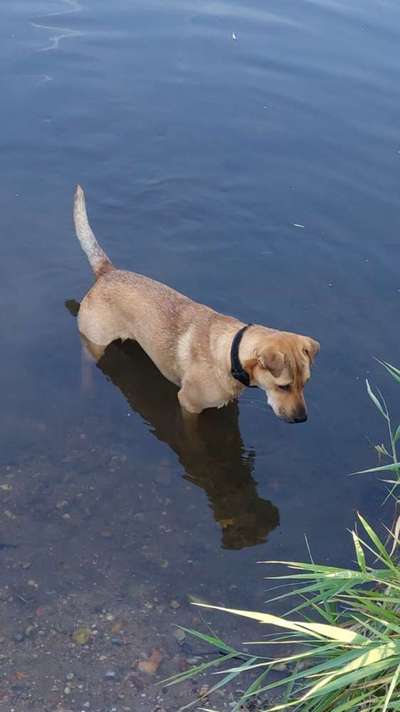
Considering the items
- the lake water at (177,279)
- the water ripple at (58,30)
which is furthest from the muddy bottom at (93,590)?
→ the water ripple at (58,30)

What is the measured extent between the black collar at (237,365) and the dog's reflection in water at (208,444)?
94 cm

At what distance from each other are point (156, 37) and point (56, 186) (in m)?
4.20

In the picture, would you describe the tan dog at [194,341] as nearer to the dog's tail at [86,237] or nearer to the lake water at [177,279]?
the dog's tail at [86,237]

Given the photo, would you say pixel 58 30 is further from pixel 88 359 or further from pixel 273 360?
pixel 273 360

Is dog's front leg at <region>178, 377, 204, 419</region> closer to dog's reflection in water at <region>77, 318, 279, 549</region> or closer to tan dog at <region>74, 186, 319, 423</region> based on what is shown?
tan dog at <region>74, 186, 319, 423</region>

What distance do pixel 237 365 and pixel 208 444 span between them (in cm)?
113

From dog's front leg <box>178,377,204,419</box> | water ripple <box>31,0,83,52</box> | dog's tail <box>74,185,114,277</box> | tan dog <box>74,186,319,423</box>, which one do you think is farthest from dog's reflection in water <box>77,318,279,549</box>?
water ripple <box>31,0,83,52</box>

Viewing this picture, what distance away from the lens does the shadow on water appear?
5.55 metres

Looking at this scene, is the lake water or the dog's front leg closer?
the lake water

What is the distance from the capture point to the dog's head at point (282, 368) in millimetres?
4977

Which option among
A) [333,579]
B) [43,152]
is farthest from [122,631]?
[43,152]

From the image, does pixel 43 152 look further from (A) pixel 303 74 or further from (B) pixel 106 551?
(B) pixel 106 551

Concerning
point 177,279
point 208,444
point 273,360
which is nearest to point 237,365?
point 273,360

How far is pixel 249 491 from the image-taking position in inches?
228
